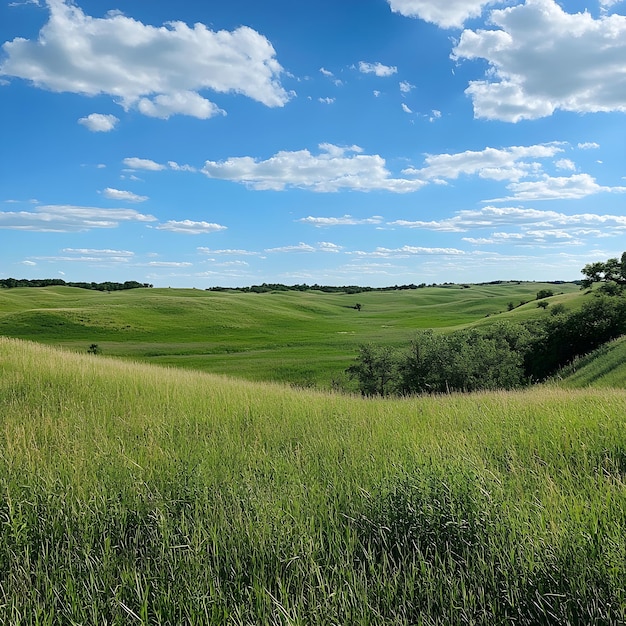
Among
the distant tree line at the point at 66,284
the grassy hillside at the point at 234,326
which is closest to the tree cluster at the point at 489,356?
the grassy hillside at the point at 234,326

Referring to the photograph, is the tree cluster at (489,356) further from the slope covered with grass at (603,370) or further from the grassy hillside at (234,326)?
the grassy hillside at (234,326)

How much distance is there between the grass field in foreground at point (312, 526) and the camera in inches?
126

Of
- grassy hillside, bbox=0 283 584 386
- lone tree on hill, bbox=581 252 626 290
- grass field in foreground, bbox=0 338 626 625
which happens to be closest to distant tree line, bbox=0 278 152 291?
grassy hillside, bbox=0 283 584 386

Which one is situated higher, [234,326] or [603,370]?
[603,370]

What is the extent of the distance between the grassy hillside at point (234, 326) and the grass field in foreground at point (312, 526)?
139 feet

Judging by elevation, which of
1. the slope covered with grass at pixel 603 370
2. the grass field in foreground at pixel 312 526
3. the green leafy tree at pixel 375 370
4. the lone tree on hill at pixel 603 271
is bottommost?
the green leafy tree at pixel 375 370

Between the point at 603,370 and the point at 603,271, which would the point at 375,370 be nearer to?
the point at 603,370

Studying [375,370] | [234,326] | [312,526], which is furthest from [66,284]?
[312,526]

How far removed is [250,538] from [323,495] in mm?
1047

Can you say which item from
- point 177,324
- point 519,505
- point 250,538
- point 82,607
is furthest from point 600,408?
point 177,324

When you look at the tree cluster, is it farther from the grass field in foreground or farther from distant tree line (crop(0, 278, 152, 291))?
distant tree line (crop(0, 278, 152, 291))

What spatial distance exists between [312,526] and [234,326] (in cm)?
9493

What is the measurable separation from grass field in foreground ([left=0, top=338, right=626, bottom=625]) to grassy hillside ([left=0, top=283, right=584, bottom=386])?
139 ft

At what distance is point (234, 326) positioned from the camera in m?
97.7
